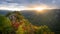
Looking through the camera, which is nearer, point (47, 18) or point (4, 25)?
point (4, 25)

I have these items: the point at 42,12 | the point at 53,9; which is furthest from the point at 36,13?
the point at 53,9

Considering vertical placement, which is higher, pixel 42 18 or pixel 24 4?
pixel 24 4

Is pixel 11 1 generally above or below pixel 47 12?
above

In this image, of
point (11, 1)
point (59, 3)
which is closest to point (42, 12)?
point (59, 3)

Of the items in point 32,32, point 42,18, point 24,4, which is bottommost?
point 32,32

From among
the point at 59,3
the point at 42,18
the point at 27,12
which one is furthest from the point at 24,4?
the point at 59,3

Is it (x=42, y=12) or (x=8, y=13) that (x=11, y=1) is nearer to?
(x=8, y=13)

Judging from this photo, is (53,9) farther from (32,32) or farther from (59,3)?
(32,32)

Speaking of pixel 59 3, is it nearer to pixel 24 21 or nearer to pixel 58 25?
pixel 58 25
